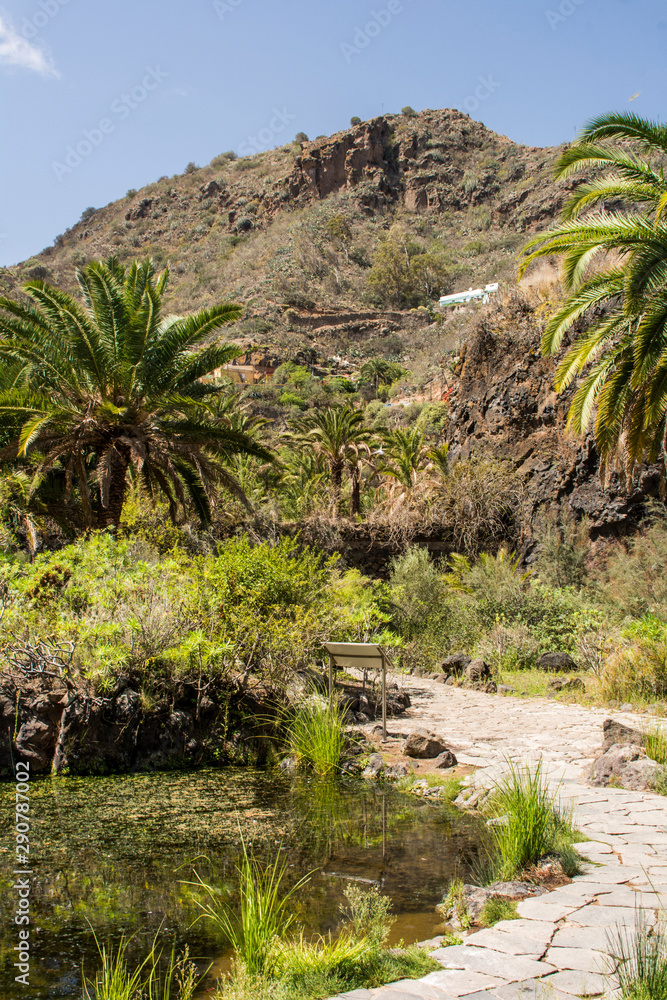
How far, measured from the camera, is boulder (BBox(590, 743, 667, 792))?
21.1ft

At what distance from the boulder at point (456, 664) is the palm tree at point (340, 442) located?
9.21 meters

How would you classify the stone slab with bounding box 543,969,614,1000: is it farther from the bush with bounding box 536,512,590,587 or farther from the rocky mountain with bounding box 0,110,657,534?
the rocky mountain with bounding box 0,110,657,534

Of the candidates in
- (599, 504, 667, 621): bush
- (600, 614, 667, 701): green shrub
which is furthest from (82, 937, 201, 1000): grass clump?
(599, 504, 667, 621): bush

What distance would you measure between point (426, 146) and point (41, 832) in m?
101

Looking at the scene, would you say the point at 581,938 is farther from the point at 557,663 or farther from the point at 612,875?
the point at 557,663

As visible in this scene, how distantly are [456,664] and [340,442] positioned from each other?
10.7m

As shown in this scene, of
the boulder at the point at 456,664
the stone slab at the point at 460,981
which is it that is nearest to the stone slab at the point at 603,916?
the stone slab at the point at 460,981

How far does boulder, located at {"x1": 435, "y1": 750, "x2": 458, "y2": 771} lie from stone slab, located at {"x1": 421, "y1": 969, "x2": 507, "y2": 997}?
4512mm

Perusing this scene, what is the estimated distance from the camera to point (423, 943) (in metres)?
3.68

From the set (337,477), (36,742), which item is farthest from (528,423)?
(36,742)

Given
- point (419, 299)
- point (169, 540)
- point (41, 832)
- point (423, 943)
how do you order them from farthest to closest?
point (419, 299)
point (169, 540)
point (41, 832)
point (423, 943)

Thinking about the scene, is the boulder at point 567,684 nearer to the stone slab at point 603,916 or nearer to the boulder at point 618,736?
the boulder at point 618,736

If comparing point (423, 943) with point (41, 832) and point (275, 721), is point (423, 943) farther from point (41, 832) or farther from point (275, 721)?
point (275, 721)

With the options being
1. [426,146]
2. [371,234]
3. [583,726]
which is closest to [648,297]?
[583,726]
